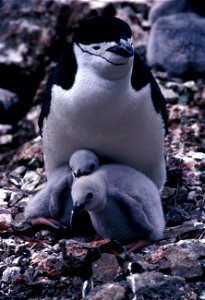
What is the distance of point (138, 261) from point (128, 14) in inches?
92.1

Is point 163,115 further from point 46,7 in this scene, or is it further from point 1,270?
point 46,7

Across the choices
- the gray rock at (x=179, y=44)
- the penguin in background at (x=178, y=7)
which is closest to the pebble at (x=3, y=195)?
the gray rock at (x=179, y=44)

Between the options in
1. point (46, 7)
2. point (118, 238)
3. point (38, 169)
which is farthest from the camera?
point (46, 7)

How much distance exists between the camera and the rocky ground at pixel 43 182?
6.57ft

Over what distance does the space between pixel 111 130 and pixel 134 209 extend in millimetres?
Result: 259

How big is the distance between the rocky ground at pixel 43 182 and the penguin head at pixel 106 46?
545 mm

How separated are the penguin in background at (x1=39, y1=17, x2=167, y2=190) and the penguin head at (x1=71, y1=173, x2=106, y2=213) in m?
0.19

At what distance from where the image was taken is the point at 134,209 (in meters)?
2.15

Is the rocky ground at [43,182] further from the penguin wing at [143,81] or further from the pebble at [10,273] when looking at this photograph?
the penguin wing at [143,81]

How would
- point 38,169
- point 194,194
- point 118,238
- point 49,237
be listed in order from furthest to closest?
point 38,169, point 194,194, point 49,237, point 118,238

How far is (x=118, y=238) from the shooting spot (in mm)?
2221

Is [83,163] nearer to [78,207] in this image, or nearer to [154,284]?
[78,207]

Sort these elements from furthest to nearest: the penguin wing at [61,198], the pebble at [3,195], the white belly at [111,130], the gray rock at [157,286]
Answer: the pebble at [3,195] → the penguin wing at [61,198] → the white belly at [111,130] → the gray rock at [157,286]

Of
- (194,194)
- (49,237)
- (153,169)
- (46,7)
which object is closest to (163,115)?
(153,169)
